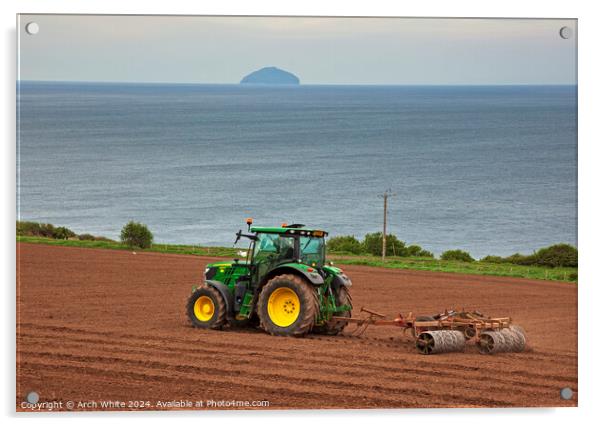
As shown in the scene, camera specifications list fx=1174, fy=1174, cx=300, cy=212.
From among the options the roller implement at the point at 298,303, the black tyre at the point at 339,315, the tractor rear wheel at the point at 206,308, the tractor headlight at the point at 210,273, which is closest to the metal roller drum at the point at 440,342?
the roller implement at the point at 298,303

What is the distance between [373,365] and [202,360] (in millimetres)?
2504

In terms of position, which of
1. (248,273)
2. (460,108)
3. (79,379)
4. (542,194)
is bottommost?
(79,379)

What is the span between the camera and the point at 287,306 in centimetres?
1911

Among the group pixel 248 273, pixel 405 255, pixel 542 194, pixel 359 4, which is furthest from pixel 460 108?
pixel 405 255

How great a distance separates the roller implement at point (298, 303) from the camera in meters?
18.1

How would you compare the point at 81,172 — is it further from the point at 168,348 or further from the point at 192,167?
the point at 168,348

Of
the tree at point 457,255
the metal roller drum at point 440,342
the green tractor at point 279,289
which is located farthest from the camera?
the tree at point 457,255

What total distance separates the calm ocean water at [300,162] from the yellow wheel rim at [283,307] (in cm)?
395

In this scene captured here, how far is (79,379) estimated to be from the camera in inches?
632

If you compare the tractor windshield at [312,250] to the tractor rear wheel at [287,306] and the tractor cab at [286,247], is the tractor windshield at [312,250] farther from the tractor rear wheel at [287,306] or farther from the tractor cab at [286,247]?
the tractor rear wheel at [287,306]

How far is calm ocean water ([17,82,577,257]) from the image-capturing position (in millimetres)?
22000

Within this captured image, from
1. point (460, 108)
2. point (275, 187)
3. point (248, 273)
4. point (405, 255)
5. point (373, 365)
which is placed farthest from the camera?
point (405, 255)

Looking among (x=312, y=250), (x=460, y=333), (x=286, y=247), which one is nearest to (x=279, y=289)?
(x=286, y=247)

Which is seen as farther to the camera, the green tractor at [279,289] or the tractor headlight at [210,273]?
the tractor headlight at [210,273]
